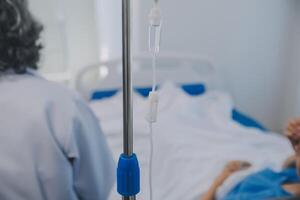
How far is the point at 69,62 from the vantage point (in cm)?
179

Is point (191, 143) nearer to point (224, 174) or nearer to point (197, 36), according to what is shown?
point (224, 174)

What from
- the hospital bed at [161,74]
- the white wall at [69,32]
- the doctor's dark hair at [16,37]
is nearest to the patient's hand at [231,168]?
the doctor's dark hair at [16,37]

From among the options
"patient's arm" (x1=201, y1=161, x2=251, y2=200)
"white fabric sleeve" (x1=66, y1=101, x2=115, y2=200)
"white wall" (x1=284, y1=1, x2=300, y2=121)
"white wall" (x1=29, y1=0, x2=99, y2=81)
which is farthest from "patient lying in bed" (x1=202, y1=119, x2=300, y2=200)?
"white wall" (x1=29, y1=0, x2=99, y2=81)

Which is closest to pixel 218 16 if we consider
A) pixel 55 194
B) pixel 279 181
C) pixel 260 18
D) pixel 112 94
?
pixel 260 18

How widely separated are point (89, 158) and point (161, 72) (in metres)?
1.13

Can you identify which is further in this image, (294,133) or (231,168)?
(231,168)

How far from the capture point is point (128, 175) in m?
0.41

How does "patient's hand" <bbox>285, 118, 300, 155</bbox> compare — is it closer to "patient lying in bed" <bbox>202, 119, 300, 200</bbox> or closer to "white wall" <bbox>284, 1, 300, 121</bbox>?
"patient lying in bed" <bbox>202, 119, 300, 200</bbox>

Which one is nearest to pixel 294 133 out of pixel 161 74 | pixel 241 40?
pixel 241 40

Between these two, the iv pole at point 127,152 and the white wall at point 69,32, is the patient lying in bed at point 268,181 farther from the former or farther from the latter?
the white wall at point 69,32

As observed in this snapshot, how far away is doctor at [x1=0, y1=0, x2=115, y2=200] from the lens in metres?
0.59

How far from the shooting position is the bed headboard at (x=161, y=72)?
1.71 metres

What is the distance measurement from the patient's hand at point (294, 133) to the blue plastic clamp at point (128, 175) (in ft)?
0.81

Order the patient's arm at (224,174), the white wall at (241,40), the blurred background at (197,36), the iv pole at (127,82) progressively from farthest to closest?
the blurred background at (197,36)
the white wall at (241,40)
the patient's arm at (224,174)
the iv pole at (127,82)
